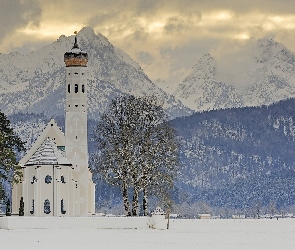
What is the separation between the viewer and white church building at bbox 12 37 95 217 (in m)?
102

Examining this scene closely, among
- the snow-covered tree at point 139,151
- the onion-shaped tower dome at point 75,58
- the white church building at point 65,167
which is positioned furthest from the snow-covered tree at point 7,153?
the onion-shaped tower dome at point 75,58

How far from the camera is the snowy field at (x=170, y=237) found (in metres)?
59.7

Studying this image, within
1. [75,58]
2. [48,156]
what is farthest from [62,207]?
[75,58]

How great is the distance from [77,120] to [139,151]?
924 inches

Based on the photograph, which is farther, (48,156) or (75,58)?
(75,58)

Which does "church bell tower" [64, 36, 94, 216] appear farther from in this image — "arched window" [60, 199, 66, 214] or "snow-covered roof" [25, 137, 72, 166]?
"arched window" [60, 199, 66, 214]

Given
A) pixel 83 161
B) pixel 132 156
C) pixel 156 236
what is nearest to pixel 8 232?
pixel 156 236

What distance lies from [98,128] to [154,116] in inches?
198

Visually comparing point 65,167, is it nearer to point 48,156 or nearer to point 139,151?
point 48,156

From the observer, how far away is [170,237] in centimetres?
6894

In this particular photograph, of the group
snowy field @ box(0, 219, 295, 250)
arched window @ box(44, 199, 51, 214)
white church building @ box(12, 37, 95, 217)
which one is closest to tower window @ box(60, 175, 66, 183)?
white church building @ box(12, 37, 95, 217)

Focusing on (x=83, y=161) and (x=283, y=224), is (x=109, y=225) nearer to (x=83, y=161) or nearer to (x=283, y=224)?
(x=283, y=224)

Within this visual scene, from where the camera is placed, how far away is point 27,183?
103188 millimetres

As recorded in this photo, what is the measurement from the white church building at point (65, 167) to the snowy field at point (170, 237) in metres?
18.8
